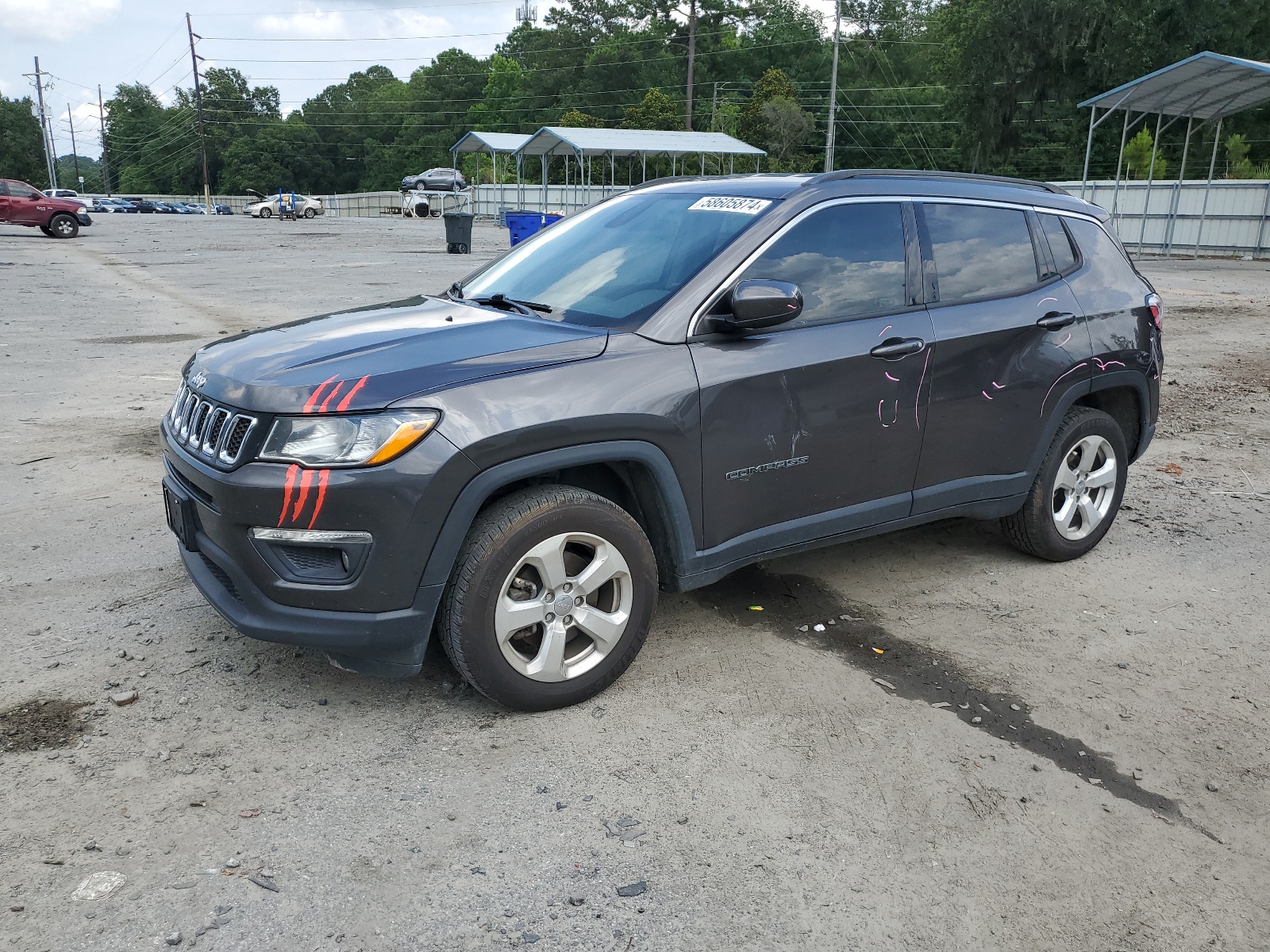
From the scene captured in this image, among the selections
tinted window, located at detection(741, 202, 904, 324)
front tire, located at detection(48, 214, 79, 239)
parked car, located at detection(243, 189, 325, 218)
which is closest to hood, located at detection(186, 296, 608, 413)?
tinted window, located at detection(741, 202, 904, 324)

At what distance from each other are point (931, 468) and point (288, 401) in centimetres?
258

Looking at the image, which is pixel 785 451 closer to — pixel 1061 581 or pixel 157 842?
pixel 1061 581

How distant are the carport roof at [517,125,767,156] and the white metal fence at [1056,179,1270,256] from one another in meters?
13.4

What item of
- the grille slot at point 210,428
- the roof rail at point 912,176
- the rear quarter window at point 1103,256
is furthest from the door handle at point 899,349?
the grille slot at point 210,428

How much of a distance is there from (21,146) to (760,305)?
11652 centimetres

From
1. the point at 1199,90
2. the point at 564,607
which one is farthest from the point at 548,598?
the point at 1199,90

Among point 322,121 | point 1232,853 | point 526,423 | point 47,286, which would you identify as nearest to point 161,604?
point 526,423

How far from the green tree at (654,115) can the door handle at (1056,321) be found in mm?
65624

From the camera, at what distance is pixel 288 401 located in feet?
10.4

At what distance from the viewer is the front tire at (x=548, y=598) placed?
328cm

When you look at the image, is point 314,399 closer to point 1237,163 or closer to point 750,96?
point 1237,163

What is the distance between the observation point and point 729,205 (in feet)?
13.6

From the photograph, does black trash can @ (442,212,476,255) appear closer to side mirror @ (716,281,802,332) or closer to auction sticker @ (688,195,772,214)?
auction sticker @ (688,195,772,214)

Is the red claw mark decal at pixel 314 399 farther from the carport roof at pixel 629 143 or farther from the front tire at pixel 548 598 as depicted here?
the carport roof at pixel 629 143
